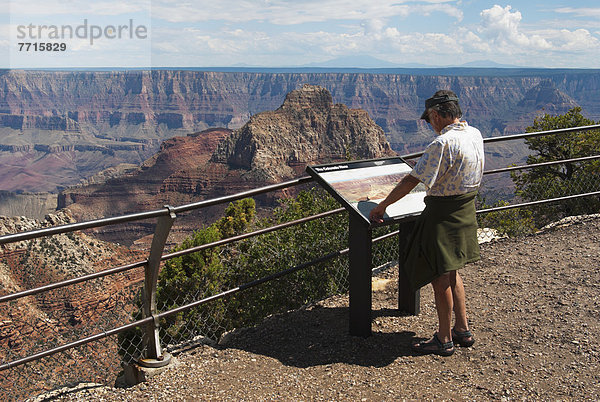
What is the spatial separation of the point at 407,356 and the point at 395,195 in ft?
4.07

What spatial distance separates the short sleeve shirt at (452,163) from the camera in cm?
347

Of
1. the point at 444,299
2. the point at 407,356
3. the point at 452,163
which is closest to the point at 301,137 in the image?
the point at 407,356

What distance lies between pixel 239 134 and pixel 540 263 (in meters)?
114

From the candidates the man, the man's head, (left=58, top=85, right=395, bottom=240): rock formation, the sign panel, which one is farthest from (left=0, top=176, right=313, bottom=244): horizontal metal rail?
(left=58, top=85, right=395, bottom=240): rock formation

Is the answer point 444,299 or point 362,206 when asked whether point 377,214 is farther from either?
point 444,299

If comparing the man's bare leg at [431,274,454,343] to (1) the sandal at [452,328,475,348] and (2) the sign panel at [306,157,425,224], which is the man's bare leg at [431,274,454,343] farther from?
(2) the sign panel at [306,157,425,224]

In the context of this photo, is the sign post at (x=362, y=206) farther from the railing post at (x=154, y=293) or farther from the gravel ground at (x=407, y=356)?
the railing post at (x=154, y=293)

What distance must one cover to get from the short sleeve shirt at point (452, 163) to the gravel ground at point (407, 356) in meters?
1.28

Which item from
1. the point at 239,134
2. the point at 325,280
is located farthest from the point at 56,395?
the point at 239,134

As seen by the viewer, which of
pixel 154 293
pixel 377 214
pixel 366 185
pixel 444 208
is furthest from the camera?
pixel 366 185

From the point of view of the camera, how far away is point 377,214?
12.6 ft

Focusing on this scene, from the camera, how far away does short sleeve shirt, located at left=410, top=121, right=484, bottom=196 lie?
11.4 ft

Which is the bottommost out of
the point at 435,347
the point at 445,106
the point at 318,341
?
the point at 318,341

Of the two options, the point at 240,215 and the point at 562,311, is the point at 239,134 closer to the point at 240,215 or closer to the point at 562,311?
the point at 240,215
